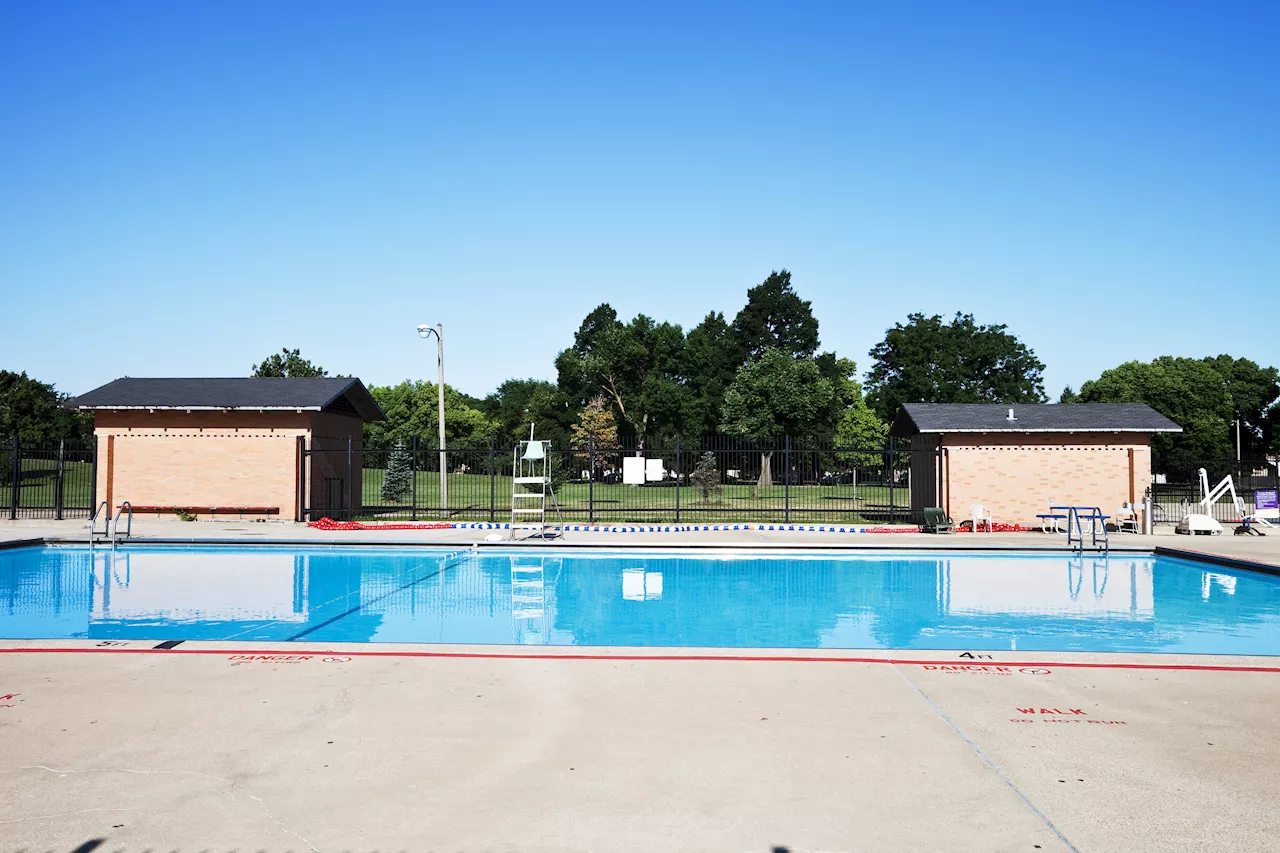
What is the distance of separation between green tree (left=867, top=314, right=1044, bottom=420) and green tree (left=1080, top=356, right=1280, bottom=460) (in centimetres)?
494

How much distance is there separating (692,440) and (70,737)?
60.4 meters

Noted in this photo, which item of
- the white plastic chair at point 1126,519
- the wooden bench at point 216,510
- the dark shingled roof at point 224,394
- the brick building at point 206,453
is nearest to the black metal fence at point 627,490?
the brick building at point 206,453

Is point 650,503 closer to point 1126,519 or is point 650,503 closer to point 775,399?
point 775,399

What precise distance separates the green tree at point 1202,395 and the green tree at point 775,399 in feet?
72.6

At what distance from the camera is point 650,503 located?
37.6 metres

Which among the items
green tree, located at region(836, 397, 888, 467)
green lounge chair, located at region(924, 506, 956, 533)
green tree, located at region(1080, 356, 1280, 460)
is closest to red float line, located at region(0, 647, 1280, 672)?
green lounge chair, located at region(924, 506, 956, 533)

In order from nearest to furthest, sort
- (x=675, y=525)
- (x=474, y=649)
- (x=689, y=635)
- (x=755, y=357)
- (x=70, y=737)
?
(x=70, y=737) → (x=474, y=649) → (x=689, y=635) → (x=675, y=525) → (x=755, y=357)

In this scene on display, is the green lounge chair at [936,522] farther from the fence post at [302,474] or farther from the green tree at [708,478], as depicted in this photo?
the green tree at [708,478]

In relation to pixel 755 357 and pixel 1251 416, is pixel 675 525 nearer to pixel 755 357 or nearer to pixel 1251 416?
pixel 755 357

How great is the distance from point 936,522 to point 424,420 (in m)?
60.2

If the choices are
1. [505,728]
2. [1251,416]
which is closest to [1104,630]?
[505,728]

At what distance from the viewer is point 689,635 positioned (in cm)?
A: 1046

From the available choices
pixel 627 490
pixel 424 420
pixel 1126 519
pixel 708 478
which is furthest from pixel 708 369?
pixel 1126 519

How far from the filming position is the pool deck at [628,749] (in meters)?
4.20
